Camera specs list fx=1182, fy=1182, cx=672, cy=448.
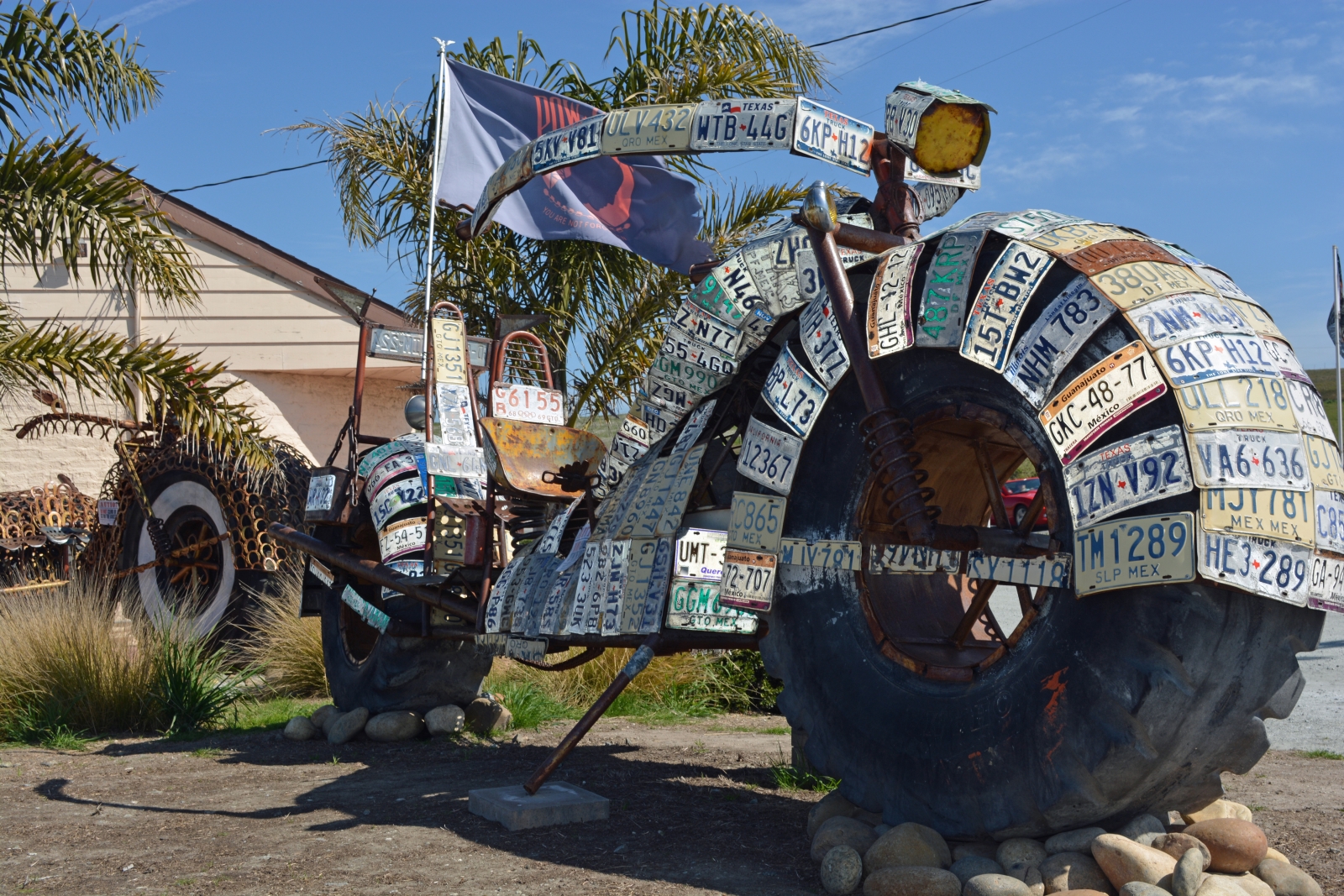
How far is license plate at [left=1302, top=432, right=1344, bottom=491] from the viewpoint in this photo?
262 cm

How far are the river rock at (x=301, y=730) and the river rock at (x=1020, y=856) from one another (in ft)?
15.1

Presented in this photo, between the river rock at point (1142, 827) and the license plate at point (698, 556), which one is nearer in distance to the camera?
the river rock at point (1142, 827)

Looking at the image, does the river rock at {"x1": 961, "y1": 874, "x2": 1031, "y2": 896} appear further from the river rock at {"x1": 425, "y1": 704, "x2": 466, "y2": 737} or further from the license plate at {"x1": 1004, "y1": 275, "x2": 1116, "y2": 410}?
the river rock at {"x1": 425, "y1": 704, "x2": 466, "y2": 737}

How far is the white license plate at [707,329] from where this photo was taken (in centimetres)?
371

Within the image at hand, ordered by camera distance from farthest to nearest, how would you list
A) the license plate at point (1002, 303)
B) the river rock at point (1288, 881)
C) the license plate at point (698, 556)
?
the license plate at point (698, 556) → the license plate at point (1002, 303) → the river rock at point (1288, 881)

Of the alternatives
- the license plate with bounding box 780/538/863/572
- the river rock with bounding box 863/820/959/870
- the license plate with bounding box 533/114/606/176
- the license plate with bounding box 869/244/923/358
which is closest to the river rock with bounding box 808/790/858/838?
the river rock with bounding box 863/820/959/870

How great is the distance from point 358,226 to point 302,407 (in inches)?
160

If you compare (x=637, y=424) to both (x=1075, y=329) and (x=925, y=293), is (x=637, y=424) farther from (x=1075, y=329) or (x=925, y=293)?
(x=1075, y=329)

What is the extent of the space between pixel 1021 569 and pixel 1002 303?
2.15 feet

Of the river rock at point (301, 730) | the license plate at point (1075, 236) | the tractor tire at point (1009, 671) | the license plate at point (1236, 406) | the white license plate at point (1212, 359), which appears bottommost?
the river rock at point (301, 730)

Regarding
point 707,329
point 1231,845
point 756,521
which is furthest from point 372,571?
point 1231,845

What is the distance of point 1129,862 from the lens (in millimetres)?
2648

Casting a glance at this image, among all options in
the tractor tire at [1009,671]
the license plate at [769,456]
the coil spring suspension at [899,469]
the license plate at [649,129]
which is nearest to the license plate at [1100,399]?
the tractor tire at [1009,671]

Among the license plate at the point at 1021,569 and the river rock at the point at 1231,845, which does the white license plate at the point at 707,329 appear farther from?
the river rock at the point at 1231,845
